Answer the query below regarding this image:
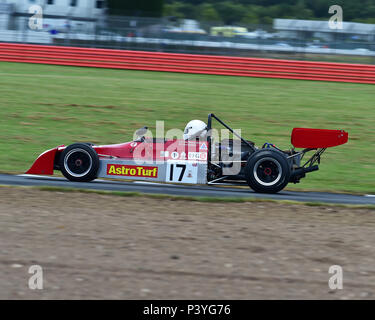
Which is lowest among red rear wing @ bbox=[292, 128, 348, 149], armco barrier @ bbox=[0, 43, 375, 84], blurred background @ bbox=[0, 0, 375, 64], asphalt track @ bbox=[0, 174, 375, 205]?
asphalt track @ bbox=[0, 174, 375, 205]

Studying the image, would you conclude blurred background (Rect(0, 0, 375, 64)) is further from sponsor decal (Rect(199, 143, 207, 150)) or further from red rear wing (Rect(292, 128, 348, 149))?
sponsor decal (Rect(199, 143, 207, 150))

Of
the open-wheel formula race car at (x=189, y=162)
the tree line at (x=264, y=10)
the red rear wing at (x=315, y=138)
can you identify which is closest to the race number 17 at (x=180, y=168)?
the open-wheel formula race car at (x=189, y=162)

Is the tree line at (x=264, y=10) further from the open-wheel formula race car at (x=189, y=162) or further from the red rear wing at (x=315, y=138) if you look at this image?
the red rear wing at (x=315, y=138)

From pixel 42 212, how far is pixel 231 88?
1369 centimetres

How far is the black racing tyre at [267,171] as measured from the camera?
8883 mm

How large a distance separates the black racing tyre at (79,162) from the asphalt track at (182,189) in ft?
0.41

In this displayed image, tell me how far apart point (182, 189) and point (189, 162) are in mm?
679

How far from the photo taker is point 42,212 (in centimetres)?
746

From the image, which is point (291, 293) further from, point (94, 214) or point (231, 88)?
point (231, 88)

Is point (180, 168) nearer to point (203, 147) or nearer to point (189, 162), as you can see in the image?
point (189, 162)

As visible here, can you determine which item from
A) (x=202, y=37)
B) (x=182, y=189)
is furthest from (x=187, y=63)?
(x=182, y=189)

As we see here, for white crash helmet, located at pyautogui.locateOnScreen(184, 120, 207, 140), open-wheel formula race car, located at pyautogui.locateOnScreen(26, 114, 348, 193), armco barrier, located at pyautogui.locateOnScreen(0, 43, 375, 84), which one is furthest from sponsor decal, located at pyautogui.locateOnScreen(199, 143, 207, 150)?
armco barrier, located at pyautogui.locateOnScreen(0, 43, 375, 84)

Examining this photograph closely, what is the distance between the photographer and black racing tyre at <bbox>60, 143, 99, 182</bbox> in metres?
9.16

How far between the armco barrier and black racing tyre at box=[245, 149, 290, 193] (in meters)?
14.9
